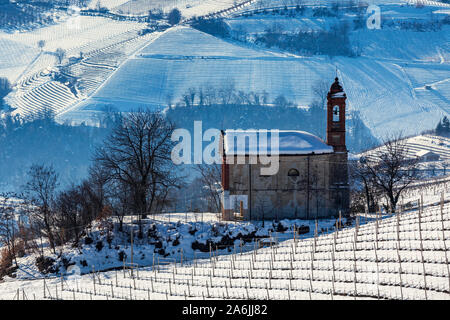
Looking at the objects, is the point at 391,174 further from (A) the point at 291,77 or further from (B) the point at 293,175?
(A) the point at 291,77

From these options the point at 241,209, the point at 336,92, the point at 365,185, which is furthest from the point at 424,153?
the point at 241,209

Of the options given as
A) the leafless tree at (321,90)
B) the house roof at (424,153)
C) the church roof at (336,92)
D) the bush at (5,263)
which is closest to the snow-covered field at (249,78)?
the leafless tree at (321,90)

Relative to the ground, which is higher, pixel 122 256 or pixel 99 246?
pixel 99 246

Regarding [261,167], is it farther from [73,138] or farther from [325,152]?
[73,138]

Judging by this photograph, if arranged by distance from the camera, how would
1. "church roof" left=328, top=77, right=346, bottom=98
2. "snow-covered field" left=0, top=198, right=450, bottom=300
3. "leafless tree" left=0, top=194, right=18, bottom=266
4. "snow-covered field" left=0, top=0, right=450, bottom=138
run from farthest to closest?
"snow-covered field" left=0, top=0, right=450, bottom=138 → "church roof" left=328, top=77, right=346, bottom=98 → "leafless tree" left=0, top=194, right=18, bottom=266 → "snow-covered field" left=0, top=198, right=450, bottom=300

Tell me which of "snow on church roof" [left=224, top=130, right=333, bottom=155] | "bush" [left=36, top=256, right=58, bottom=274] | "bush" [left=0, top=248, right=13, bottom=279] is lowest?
"bush" [left=0, top=248, right=13, bottom=279]

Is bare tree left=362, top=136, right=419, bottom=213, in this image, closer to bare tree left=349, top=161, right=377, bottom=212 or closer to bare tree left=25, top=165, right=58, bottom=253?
bare tree left=349, top=161, right=377, bottom=212

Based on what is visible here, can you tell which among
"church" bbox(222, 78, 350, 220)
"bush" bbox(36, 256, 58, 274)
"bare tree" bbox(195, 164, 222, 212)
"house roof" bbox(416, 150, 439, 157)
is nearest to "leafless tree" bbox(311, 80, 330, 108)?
"house roof" bbox(416, 150, 439, 157)
